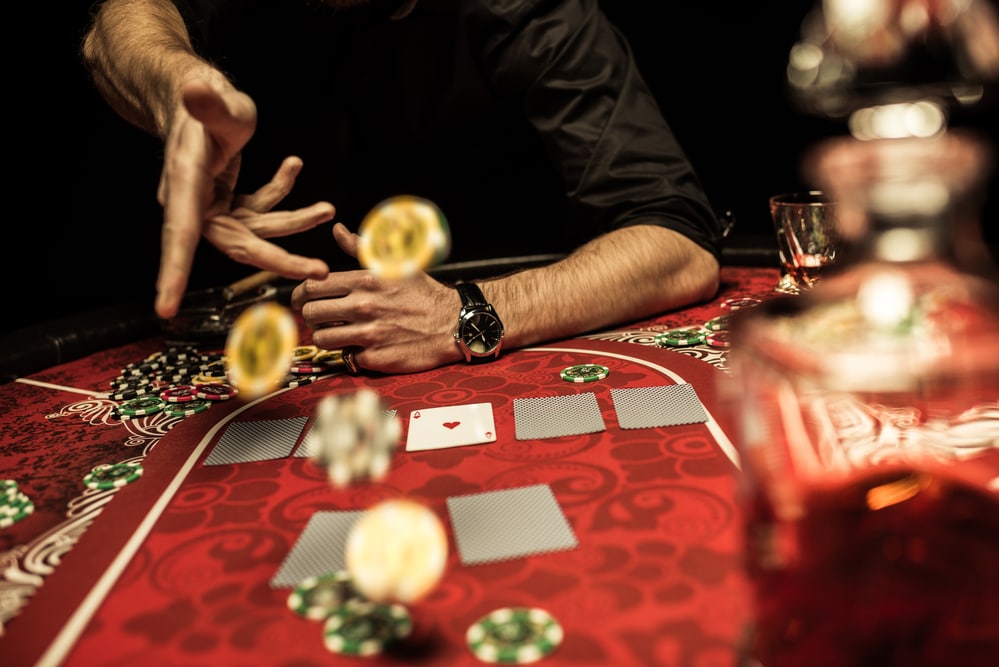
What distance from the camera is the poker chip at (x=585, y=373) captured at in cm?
159

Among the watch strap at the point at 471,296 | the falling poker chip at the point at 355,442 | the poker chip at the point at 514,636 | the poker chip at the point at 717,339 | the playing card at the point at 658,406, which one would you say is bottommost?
the poker chip at the point at 717,339

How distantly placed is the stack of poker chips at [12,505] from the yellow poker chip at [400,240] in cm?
65

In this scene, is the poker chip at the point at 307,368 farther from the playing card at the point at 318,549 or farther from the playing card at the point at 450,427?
the playing card at the point at 318,549

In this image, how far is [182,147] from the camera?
3.96 feet

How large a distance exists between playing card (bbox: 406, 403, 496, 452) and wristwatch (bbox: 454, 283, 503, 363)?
29cm

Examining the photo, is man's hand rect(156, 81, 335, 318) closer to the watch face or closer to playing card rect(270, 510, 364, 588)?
playing card rect(270, 510, 364, 588)

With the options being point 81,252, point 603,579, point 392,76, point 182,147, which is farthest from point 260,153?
point 603,579

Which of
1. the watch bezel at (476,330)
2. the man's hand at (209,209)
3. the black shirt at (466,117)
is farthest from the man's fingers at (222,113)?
the black shirt at (466,117)

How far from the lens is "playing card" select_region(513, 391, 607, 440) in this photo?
4.32 ft

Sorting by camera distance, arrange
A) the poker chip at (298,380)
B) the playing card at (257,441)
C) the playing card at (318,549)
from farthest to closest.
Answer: the poker chip at (298,380) < the playing card at (257,441) < the playing card at (318,549)

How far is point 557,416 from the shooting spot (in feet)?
4.51

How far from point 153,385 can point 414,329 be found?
0.61 meters

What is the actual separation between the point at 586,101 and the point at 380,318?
3.86ft

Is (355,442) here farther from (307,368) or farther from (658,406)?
(307,368)
